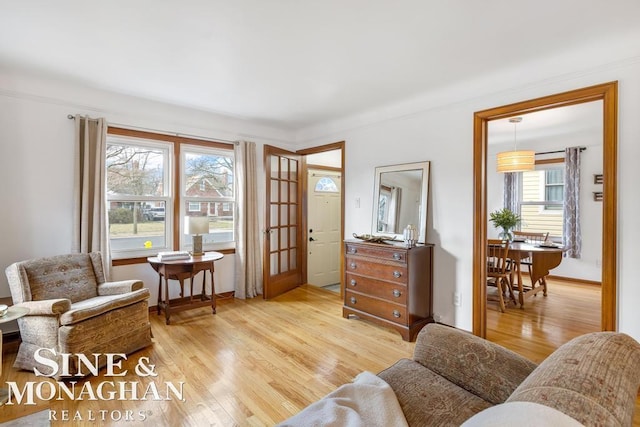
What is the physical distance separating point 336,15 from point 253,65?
38.5 inches

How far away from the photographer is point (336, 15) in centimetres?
202

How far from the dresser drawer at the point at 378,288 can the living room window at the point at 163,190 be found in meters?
1.90

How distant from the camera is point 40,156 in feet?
10.2

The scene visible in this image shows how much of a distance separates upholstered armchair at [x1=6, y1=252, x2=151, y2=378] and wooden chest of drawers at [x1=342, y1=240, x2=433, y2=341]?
2.09 meters

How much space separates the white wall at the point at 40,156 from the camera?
2.94 m

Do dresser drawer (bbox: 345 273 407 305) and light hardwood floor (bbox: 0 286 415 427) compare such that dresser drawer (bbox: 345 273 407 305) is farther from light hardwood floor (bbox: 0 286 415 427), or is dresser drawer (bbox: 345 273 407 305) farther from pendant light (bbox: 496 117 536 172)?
pendant light (bbox: 496 117 536 172)

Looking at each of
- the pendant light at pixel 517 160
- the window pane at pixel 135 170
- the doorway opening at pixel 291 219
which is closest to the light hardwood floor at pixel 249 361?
the doorway opening at pixel 291 219

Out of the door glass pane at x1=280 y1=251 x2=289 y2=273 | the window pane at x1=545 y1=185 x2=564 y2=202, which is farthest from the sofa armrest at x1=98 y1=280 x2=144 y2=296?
the window pane at x1=545 y1=185 x2=564 y2=202

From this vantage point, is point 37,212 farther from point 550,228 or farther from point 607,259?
point 550,228

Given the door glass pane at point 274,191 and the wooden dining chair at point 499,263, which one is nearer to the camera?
the wooden dining chair at point 499,263

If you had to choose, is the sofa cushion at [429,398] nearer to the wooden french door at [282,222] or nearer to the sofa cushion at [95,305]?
the sofa cushion at [95,305]

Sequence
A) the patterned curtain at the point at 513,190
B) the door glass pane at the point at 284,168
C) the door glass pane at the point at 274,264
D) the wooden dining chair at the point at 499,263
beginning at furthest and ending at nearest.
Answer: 1. the patterned curtain at the point at 513,190
2. the door glass pane at the point at 284,168
3. the door glass pane at the point at 274,264
4. the wooden dining chair at the point at 499,263

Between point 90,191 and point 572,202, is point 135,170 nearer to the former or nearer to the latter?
point 90,191

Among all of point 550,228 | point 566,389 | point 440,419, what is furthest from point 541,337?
point 550,228
